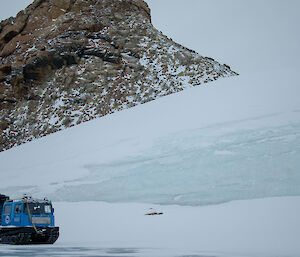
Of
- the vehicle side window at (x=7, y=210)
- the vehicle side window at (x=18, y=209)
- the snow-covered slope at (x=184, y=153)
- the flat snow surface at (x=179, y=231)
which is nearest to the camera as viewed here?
the flat snow surface at (x=179, y=231)

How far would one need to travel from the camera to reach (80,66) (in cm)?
3431

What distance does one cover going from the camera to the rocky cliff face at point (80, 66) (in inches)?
1176

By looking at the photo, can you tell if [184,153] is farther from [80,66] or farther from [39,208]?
[80,66]

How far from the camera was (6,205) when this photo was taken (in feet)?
30.3

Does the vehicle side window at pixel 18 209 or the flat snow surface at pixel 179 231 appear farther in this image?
the vehicle side window at pixel 18 209

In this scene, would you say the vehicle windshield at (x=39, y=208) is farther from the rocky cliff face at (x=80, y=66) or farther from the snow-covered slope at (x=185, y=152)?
the rocky cliff face at (x=80, y=66)

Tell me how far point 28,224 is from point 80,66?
27.2m

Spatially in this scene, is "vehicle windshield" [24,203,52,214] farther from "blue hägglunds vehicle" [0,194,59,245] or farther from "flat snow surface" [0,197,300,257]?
"flat snow surface" [0,197,300,257]

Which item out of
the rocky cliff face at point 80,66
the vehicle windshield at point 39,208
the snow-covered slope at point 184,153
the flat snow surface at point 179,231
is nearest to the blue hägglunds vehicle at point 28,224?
the vehicle windshield at point 39,208

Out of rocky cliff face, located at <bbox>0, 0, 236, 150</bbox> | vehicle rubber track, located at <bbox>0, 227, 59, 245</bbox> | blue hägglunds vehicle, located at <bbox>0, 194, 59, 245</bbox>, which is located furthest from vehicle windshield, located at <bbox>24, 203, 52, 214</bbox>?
rocky cliff face, located at <bbox>0, 0, 236, 150</bbox>

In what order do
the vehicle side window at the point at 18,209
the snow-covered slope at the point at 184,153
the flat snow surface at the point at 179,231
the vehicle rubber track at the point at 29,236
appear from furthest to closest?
the snow-covered slope at the point at 184,153 → the vehicle side window at the point at 18,209 → the vehicle rubber track at the point at 29,236 → the flat snow surface at the point at 179,231

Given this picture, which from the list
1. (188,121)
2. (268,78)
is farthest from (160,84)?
(188,121)

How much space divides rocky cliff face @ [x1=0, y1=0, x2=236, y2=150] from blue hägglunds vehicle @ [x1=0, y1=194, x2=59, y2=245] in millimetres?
19297

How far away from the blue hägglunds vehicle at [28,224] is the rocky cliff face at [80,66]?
1930 centimetres
